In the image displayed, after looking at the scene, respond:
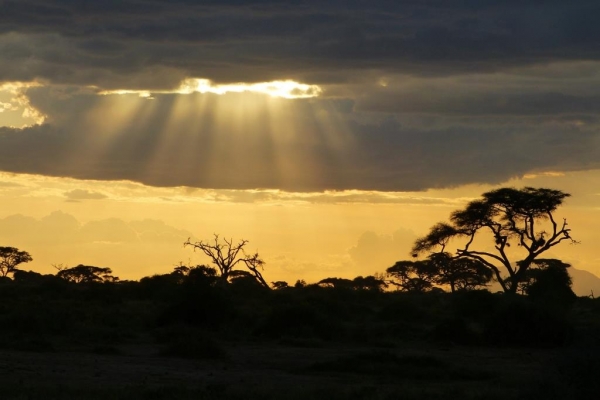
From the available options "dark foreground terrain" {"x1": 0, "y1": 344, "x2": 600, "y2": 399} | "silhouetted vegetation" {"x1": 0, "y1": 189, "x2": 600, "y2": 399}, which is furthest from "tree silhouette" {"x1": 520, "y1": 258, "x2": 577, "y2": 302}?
"dark foreground terrain" {"x1": 0, "y1": 344, "x2": 600, "y2": 399}

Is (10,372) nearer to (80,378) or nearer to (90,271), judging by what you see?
(80,378)

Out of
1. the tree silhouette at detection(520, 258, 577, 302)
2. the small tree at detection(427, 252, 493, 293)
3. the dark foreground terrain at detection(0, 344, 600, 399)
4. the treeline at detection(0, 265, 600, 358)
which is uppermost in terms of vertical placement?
the small tree at detection(427, 252, 493, 293)

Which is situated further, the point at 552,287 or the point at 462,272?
the point at 462,272

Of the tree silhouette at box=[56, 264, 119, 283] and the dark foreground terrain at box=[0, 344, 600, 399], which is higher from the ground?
the tree silhouette at box=[56, 264, 119, 283]

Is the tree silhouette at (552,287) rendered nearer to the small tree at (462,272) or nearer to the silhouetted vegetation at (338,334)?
the silhouetted vegetation at (338,334)

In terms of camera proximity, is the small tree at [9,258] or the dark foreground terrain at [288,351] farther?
the small tree at [9,258]

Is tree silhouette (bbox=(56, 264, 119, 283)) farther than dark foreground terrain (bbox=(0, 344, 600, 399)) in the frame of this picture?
Yes

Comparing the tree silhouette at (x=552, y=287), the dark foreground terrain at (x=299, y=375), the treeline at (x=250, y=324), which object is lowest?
the dark foreground terrain at (x=299, y=375)

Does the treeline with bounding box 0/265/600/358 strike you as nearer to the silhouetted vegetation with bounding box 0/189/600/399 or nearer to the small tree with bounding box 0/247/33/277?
the silhouetted vegetation with bounding box 0/189/600/399

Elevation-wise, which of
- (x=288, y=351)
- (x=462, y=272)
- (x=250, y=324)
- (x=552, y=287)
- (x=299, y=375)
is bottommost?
(x=299, y=375)

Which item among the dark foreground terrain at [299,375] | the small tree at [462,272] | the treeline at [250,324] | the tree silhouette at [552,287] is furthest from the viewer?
the small tree at [462,272]

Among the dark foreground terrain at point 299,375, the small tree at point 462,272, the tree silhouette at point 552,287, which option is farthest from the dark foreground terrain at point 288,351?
the small tree at point 462,272

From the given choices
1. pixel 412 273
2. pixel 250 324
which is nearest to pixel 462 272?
pixel 412 273

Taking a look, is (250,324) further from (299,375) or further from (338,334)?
(299,375)
